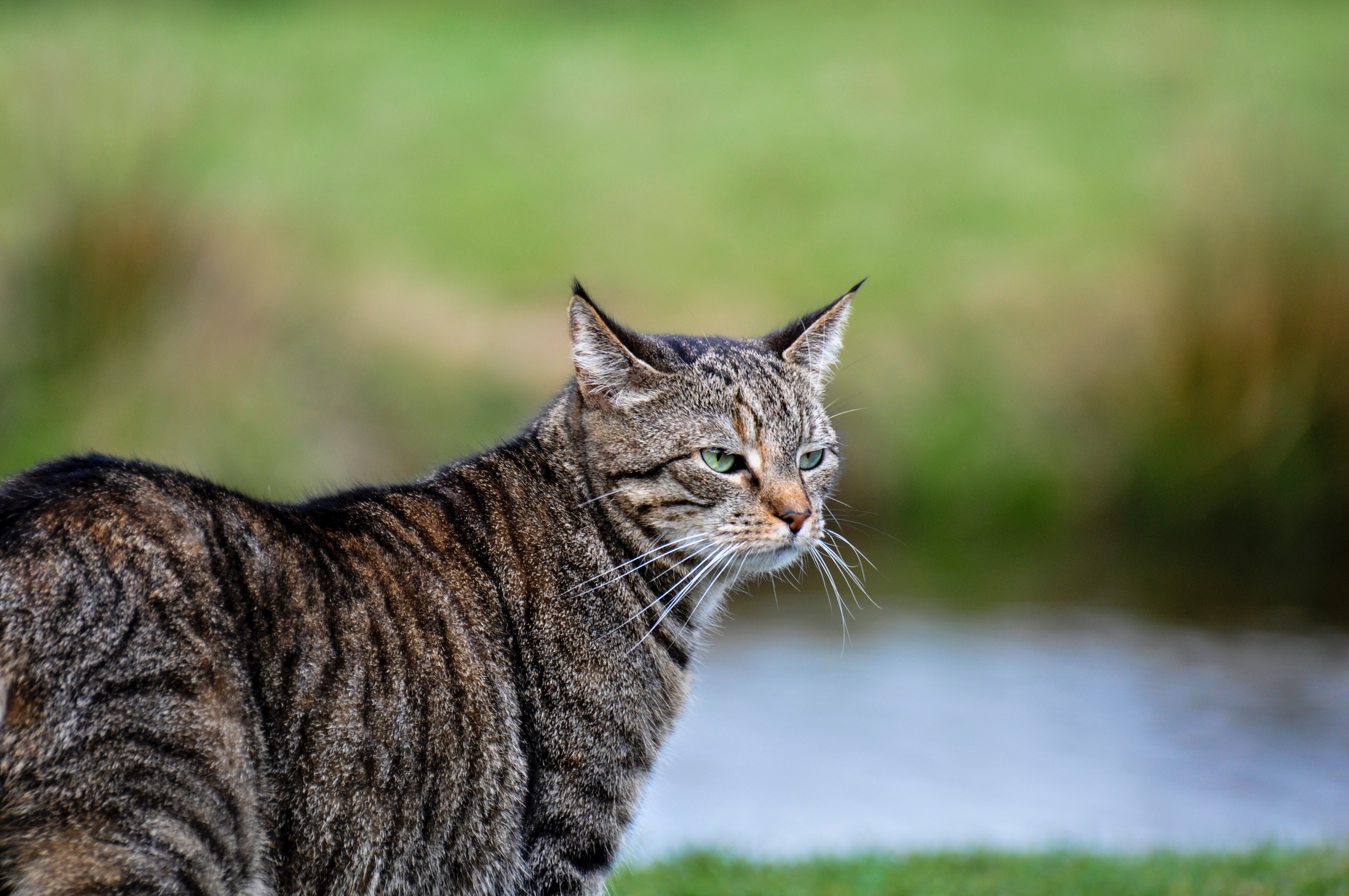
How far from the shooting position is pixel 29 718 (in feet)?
7.54

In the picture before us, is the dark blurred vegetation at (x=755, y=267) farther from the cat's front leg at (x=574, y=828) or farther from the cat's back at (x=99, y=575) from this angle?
the cat's back at (x=99, y=575)

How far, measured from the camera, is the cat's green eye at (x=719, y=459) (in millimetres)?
3391

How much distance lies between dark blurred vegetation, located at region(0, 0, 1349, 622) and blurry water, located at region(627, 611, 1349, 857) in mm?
913

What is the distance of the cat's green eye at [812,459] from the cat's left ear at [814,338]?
25cm

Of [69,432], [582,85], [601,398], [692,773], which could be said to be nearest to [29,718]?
[601,398]

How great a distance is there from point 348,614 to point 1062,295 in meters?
9.58

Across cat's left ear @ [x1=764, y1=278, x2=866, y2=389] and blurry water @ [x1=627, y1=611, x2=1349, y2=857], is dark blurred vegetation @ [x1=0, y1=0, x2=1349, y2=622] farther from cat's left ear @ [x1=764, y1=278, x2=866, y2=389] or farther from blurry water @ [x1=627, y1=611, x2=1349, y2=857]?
cat's left ear @ [x1=764, y1=278, x2=866, y2=389]

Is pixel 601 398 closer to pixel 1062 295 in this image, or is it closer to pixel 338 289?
pixel 338 289

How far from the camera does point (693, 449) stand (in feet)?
11.1

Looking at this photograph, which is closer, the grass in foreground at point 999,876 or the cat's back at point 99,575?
the cat's back at point 99,575

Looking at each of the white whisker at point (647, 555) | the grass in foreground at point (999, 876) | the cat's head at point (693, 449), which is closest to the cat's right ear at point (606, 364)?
the cat's head at point (693, 449)

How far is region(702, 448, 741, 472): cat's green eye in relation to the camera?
339cm

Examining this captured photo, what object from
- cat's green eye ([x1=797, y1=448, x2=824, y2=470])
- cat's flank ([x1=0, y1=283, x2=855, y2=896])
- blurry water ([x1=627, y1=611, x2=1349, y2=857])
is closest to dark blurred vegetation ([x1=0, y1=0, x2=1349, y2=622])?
blurry water ([x1=627, y1=611, x2=1349, y2=857])

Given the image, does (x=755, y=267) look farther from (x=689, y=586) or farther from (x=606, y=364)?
(x=689, y=586)
